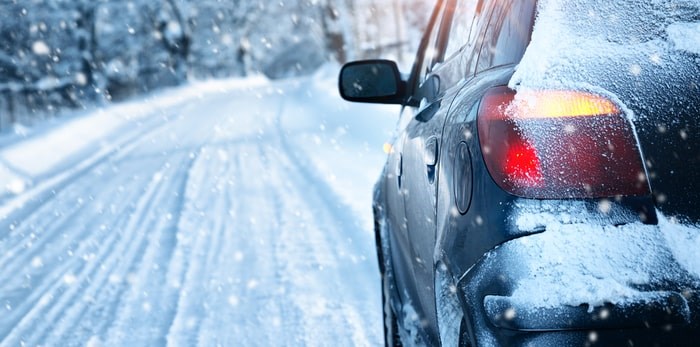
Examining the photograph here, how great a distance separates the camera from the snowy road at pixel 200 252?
4.60 metres

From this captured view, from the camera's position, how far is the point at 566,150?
1485 millimetres

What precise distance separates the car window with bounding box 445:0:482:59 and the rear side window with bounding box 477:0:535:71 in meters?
0.24

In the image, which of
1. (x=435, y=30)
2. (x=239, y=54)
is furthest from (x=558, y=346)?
(x=239, y=54)

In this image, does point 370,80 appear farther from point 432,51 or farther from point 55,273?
point 55,273

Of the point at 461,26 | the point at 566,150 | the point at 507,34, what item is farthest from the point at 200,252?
the point at 566,150

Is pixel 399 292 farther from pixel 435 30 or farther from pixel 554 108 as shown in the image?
pixel 554 108

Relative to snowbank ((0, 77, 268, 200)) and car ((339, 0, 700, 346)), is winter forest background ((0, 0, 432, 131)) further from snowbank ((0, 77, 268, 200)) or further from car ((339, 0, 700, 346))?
car ((339, 0, 700, 346))

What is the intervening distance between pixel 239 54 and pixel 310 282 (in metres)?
60.9

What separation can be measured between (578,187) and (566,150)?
8cm

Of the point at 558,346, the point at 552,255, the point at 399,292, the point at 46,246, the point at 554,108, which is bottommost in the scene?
the point at 46,246

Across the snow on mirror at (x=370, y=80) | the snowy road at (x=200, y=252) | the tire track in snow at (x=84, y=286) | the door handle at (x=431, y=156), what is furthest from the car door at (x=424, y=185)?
the tire track in snow at (x=84, y=286)

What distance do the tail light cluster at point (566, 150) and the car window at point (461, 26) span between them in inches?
33.1

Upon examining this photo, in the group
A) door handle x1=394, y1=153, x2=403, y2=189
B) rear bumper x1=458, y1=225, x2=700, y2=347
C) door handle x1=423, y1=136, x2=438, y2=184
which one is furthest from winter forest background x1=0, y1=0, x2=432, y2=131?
rear bumper x1=458, y1=225, x2=700, y2=347

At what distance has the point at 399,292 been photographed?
320 centimetres
